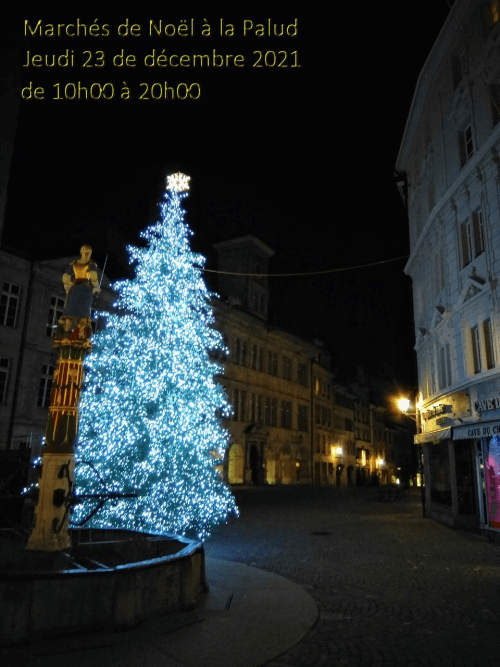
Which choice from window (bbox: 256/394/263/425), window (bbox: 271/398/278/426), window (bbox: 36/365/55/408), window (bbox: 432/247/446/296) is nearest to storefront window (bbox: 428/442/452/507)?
window (bbox: 432/247/446/296)

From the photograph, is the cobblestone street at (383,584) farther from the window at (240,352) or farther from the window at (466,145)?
the window at (240,352)

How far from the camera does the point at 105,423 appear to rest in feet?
45.6

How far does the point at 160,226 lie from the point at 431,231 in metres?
10.8

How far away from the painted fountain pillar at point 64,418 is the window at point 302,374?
44691 mm

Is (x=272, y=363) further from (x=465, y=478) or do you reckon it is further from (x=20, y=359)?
(x=465, y=478)

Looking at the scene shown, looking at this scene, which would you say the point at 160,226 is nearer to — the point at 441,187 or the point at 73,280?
the point at 73,280

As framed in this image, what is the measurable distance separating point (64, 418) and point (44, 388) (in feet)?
71.5

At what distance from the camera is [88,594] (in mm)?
5629

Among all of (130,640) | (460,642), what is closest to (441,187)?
(460,642)

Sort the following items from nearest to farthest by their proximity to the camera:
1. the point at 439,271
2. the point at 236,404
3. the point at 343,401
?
the point at 439,271 → the point at 236,404 → the point at 343,401

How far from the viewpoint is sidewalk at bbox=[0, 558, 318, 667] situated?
197 inches

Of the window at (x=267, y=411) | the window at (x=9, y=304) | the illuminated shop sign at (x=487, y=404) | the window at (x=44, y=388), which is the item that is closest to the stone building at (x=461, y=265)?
the illuminated shop sign at (x=487, y=404)

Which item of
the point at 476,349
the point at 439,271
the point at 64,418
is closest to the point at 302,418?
the point at 439,271

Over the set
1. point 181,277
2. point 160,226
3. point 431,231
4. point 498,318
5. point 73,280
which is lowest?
point 73,280
